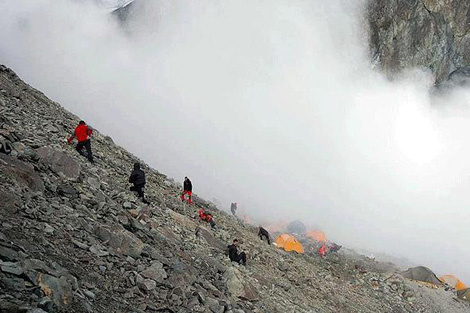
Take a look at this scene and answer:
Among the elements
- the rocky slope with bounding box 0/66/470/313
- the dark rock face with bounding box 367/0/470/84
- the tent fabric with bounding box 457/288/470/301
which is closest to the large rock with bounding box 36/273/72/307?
the rocky slope with bounding box 0/66/470/313

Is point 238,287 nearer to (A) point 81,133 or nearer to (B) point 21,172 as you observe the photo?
(B) point 21,172

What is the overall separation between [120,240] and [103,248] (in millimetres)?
595

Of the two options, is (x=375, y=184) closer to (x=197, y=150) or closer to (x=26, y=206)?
(x=197, y=150)

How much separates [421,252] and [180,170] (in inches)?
1579

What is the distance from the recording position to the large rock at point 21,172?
8.20 meters

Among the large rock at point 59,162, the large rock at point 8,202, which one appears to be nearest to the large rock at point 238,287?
the large rock at point 59,162

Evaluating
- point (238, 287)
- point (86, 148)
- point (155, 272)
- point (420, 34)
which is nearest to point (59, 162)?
point (86, 148)

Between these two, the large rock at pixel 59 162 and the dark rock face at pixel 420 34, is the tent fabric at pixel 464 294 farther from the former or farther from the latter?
the dark rock face at pixel 420 34

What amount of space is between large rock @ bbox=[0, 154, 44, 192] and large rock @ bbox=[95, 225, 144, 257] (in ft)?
5.50

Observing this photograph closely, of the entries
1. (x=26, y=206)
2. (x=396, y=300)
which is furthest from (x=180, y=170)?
(x=26, y=206)

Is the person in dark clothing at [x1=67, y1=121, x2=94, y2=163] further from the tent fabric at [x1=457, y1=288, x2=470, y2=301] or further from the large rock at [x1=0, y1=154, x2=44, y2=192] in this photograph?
the tent fabric at [x1=457, y1=288, x2=470, y2=301]

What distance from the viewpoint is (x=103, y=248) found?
7941 mm

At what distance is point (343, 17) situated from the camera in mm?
88188

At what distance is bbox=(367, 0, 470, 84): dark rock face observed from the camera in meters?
71.1
